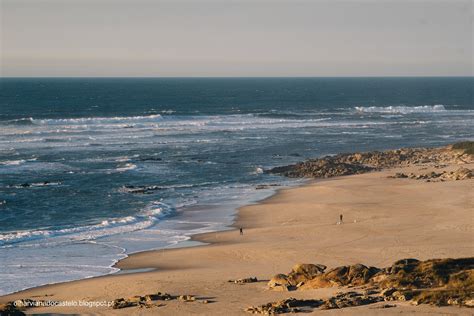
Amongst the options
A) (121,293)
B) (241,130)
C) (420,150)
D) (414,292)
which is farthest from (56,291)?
(241,130)

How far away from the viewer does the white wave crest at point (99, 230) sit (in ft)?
112

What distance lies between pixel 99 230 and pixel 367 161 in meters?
27.1

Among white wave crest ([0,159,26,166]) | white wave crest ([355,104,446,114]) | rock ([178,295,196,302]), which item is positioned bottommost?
rock ([178,295,196,302])

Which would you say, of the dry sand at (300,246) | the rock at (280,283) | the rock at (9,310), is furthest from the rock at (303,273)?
the rock at (9,310)

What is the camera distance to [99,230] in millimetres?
36062

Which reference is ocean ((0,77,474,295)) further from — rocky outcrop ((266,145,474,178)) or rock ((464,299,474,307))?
rock ((464,299,474,307))

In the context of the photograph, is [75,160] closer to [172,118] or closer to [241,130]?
[241,130]

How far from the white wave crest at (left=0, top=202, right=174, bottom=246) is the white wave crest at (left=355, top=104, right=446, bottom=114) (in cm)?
8150

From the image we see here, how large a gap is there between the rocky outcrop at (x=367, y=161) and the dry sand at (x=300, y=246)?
7.45 meters

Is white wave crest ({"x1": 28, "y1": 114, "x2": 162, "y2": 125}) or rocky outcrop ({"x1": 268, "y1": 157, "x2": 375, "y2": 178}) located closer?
rocky outcrop ({"x1": 268, "y1": 157, "x2": 375, "y2": 178})

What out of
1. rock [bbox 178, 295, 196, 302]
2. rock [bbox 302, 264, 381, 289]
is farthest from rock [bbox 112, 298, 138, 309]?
rock [bbox 302, 264, 381, 289]

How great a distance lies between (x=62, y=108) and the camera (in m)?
115

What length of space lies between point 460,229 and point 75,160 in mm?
34908

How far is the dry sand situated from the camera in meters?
23.3
